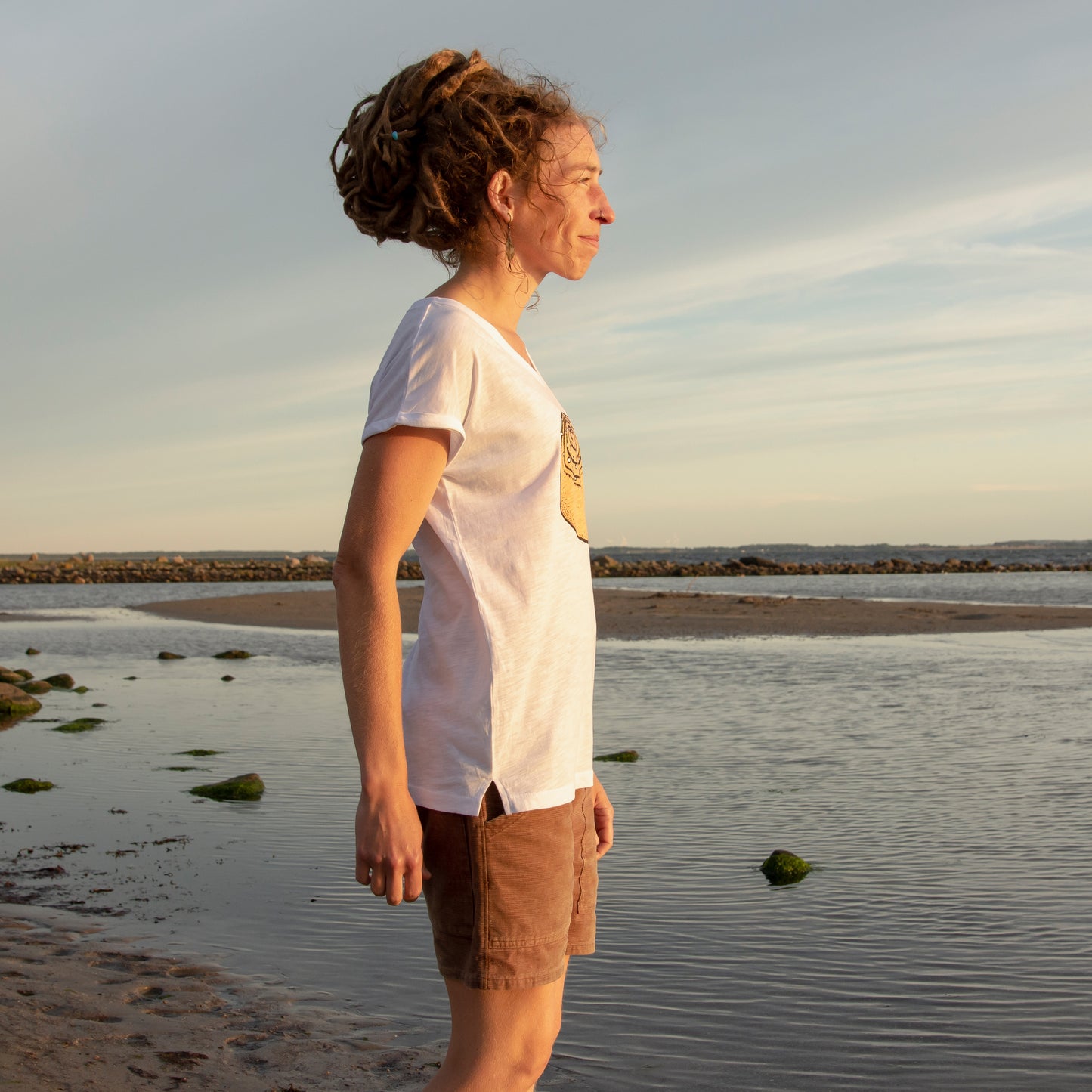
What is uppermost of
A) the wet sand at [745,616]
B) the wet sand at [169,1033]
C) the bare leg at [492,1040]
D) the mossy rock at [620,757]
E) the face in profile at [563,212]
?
the face in profile at [563,212]

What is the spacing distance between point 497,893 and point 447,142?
4.38 ft

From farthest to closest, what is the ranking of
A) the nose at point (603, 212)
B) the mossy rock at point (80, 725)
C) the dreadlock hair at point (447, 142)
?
1. the mossy rock at point (80, 725)
2. the nose at point (603, 212)
3. the dreadlock hair at point (447, 142)

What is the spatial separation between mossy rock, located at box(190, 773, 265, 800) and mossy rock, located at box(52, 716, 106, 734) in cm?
334

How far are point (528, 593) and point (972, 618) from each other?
23.1 metres

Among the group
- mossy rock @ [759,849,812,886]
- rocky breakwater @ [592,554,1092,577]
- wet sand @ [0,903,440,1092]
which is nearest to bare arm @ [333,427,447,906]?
wet sand @ [0,903,440,1092]

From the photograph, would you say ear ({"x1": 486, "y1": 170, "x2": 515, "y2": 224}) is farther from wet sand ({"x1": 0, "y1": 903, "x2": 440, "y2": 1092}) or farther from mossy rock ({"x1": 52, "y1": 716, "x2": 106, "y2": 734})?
mossy rock ({"x1": 52, "y1": 716, "x2": 106, "y2": 734})

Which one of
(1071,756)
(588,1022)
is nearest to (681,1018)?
(588,1022)

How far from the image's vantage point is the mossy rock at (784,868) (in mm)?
5512

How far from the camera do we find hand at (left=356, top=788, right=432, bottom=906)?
1.76 metres

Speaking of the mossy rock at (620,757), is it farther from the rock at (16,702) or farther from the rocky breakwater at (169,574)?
the rocky breakwater at (169,574)

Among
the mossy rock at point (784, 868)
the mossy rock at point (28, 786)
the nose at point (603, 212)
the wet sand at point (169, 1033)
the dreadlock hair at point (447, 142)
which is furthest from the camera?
the mossy rock at point (28, 786)

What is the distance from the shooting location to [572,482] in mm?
2072

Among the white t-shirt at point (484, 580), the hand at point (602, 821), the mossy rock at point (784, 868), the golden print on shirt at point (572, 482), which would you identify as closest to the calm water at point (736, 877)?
the mossy rock at point (784, 868)

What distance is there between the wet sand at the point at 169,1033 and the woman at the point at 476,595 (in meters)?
1.92
